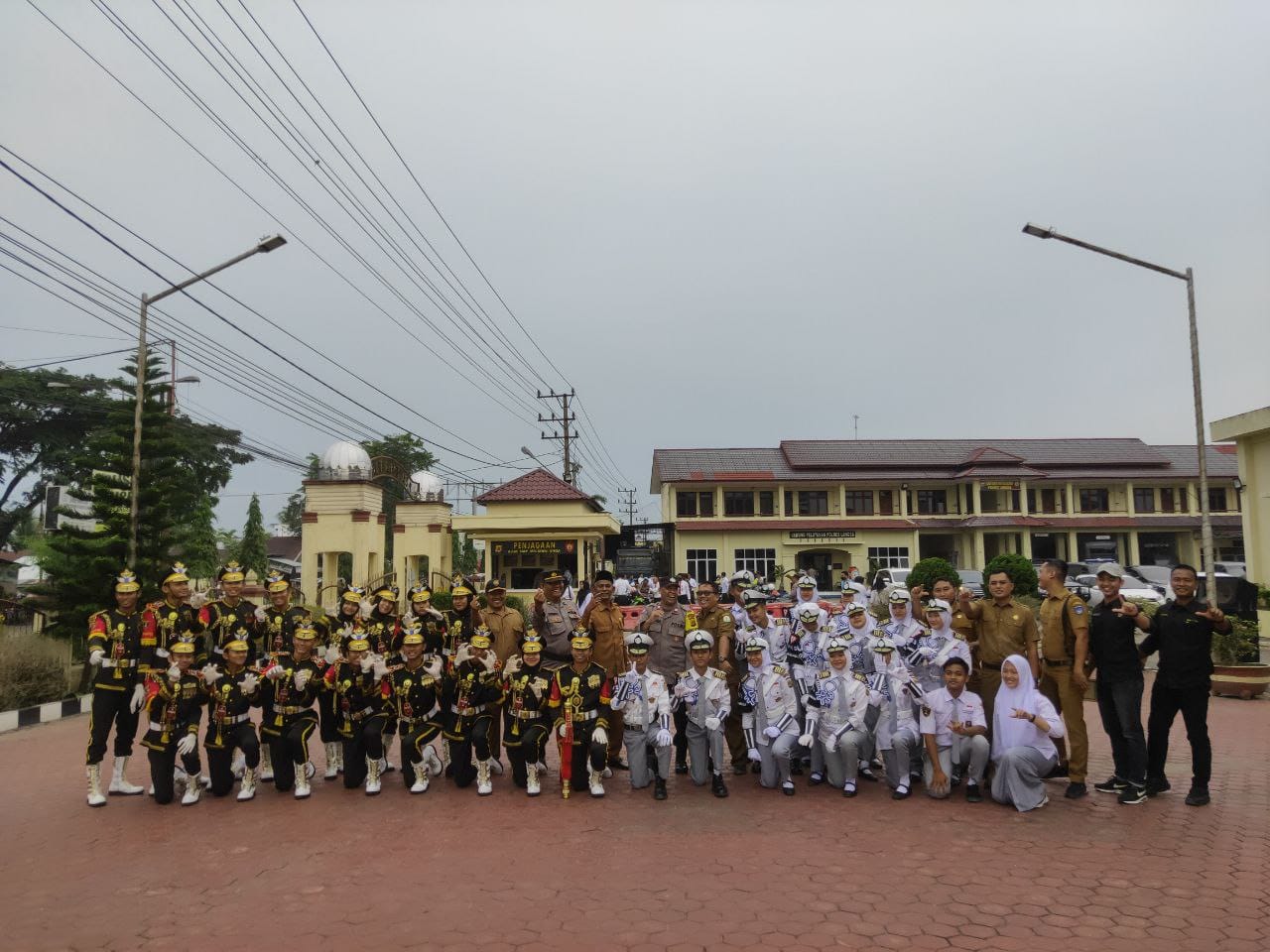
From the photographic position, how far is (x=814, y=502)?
41500mm

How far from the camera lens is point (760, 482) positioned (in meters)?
40.3

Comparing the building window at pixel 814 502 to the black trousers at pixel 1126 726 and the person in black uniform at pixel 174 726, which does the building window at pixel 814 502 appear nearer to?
the black trousers at pixel 1126 726

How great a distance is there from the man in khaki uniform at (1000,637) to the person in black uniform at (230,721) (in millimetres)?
6391

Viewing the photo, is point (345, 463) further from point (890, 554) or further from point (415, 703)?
point (890, 554)

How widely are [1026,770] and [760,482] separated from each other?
1328 inches

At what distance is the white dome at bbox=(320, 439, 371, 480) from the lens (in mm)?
26812

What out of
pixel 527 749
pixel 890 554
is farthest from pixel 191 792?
pixel 890 554

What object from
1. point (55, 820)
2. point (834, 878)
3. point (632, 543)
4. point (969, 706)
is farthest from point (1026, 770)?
point (632, 543)

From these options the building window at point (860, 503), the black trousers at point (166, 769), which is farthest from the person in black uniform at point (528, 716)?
the building window at point (860, 503)

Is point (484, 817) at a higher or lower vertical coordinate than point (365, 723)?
lower

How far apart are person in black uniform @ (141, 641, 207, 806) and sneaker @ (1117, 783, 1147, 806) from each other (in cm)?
767

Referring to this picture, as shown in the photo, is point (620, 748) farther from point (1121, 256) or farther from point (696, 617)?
point (1121, 256)

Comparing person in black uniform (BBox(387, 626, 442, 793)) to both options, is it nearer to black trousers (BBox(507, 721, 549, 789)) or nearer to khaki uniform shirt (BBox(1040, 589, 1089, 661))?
black trousers (BBox(507, 721, 549, 789))

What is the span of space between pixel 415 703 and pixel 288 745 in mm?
1156
